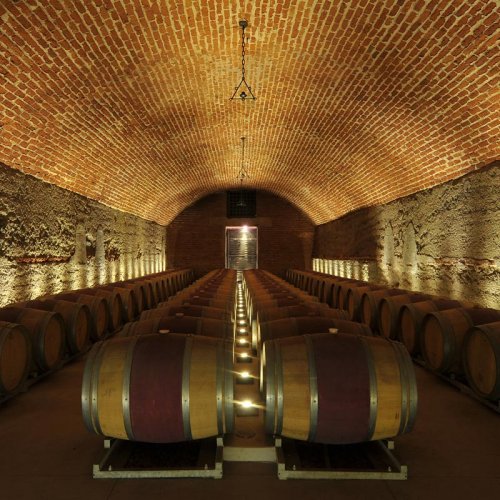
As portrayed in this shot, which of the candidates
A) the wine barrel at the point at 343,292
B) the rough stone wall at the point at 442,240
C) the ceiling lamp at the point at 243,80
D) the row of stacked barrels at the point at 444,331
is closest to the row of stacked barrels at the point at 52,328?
the ceiling lamp at the point at 243,80

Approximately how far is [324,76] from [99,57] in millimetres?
2963

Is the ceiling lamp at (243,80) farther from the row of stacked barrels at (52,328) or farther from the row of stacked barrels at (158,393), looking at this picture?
the row of stacked barrels at (158,393)

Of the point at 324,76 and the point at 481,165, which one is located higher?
the point at 324,76

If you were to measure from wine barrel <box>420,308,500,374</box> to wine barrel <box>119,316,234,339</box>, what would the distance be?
6.99ft

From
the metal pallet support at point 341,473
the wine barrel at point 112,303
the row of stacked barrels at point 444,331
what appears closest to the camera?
the metal pallet support at point 341,473

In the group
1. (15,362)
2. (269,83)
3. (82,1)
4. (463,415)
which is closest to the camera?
(463,415)

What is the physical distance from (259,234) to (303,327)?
14.9m

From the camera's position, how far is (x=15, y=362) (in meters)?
3.88

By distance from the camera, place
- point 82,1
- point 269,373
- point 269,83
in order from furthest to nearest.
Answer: point 269,83 < point 82,1 < point 269,373

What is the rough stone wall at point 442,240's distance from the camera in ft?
19.6

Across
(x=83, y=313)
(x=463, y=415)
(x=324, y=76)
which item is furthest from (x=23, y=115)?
(x=463, y=415)

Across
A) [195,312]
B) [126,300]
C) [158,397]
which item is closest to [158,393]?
[158,397]

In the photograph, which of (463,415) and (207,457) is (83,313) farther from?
(463,415)

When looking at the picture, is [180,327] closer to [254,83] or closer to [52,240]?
[254,83]
